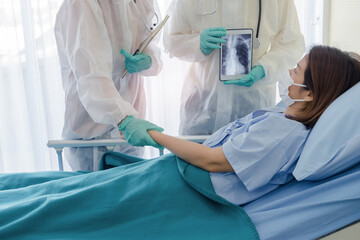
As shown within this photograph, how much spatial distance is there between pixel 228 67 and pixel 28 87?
4.10 ft

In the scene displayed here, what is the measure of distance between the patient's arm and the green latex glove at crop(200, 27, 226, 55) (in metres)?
0.52

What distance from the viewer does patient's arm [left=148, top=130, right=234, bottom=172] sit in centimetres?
125

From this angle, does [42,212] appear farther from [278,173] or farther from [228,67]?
[228,67]

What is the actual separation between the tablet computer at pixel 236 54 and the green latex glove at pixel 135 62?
341 millimetres

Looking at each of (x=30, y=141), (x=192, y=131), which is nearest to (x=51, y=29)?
(x=30, y=141)

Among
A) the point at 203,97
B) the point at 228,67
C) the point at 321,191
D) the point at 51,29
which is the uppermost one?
the point at 51,29

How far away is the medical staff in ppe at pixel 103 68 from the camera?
4.68 ft

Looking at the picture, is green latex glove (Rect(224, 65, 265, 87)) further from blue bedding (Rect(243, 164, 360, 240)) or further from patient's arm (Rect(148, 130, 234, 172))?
blue bedding (Rect(243, 164, 360, 240))

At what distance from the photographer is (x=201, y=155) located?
1273 mm

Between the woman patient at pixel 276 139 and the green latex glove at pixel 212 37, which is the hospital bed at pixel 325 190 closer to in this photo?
the woman patient at pixel 276 139

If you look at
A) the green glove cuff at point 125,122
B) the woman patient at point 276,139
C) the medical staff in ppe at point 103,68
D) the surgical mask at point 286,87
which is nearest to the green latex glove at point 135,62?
the medical staff in ppe at point 103,68

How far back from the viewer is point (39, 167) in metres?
2.38

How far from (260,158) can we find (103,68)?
70 cm

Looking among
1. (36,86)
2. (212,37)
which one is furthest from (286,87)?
(36,86)
